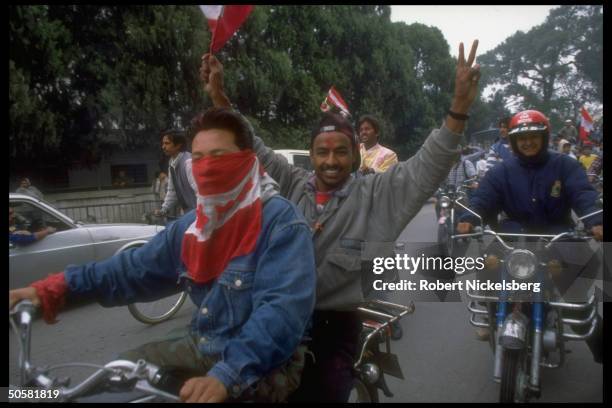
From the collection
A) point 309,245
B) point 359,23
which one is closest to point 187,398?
point 309,245

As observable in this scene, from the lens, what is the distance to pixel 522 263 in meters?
2.56

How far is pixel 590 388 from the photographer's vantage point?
10.2 feet

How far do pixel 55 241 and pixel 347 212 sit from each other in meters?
1.66

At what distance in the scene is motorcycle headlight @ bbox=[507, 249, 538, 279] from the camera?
2.54 m

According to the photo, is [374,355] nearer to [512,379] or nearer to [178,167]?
[512,379]

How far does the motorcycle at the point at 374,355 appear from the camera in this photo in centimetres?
225

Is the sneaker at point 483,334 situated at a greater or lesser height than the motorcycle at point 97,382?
lesser

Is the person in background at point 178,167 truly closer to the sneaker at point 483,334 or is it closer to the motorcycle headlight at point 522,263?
the sneaker at point 483,334

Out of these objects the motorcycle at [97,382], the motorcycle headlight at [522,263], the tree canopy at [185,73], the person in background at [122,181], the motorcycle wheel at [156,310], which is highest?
the tree canopy at [185,73]

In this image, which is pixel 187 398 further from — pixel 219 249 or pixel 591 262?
pixel 591 262

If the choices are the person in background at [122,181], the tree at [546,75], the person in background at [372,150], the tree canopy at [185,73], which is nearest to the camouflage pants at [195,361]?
the tree canopy at [185,73]

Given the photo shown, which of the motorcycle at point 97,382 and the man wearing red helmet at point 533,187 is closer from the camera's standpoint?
the motorcycle at point 97,382

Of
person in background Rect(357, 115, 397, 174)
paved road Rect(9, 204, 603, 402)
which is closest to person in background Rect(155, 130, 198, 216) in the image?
paved road Rect(9, 204, 603, 402)

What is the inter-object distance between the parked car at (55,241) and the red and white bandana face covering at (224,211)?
64cm
